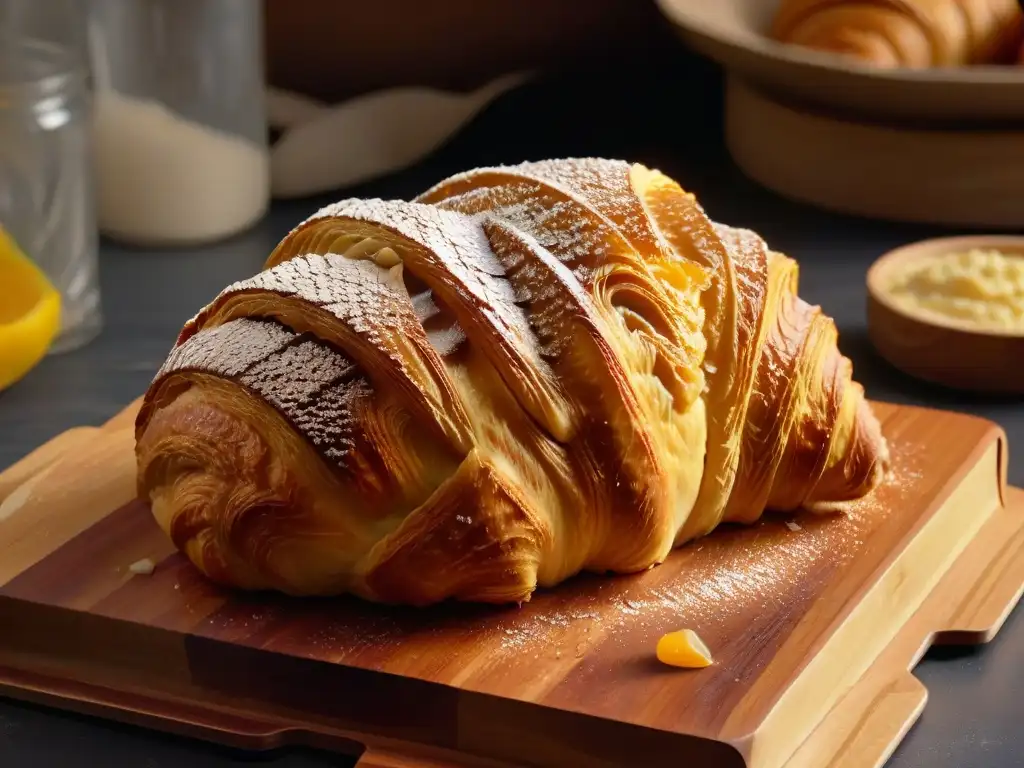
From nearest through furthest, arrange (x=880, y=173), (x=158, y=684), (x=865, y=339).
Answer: (x=158, y=684) < (x=865, y=339) < (x=880, y=173)

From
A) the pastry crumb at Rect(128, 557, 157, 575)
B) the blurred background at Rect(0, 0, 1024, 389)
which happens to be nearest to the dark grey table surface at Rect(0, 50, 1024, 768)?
the blurred background at Rect(0, 0, 1024, 389)

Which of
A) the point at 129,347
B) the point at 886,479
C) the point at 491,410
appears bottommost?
the point at 129,347

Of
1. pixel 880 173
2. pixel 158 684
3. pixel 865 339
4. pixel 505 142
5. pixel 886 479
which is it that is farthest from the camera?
pixel 505 142

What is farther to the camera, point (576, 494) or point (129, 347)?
point (129, 347)

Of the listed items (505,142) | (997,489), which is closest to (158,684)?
(997,489)

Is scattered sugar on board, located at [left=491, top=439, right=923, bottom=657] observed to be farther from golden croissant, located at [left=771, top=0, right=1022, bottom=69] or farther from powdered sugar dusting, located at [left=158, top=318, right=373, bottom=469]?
golden croissant, located at [left=771, top=0, right=1022, bottom=69]

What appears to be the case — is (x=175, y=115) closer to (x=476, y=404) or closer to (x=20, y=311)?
(x=20, y=311)

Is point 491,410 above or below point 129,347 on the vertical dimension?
above

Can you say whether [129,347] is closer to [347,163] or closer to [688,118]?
[347,163]
